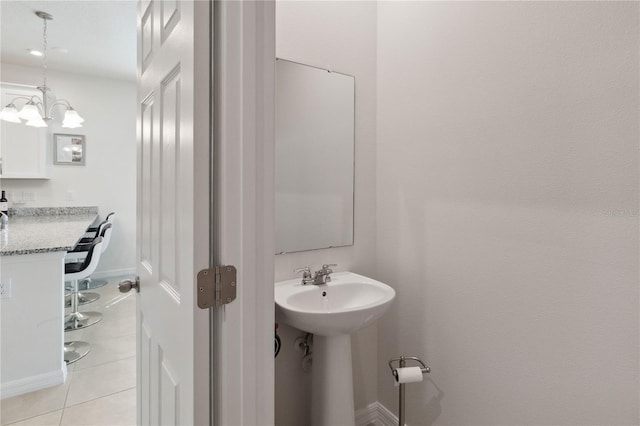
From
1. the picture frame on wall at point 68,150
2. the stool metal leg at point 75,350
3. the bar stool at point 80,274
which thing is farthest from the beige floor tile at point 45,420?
the picture frame on wall at point 68,150

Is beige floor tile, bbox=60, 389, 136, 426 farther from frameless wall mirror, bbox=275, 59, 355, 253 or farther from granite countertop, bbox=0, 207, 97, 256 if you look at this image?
frameless wall mirror, bbox=275, 59, 355, 253

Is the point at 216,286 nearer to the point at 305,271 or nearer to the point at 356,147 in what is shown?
the point at 305,271

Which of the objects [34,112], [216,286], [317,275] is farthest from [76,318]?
[216,286]

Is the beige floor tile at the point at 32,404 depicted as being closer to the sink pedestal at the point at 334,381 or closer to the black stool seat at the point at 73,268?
the black stool seat at the point at 73,268

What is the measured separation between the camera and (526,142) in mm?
1271

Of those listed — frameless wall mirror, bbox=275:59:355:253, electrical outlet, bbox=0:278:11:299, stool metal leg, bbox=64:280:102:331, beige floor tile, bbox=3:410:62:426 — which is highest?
frameless wall mirror, bbox=275:59:355:253

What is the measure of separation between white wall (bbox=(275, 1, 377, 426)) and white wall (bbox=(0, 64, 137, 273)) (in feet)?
→ 12.8

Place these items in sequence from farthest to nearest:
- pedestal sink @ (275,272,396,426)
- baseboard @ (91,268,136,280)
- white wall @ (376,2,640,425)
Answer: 1. baseboard @ (91,268,136,280)
2. pedestal sink @ (275,272,396,426)
3. white wall @ (376,2,640,425)

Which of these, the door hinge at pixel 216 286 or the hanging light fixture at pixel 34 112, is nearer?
the door hinge at pixel 216 286

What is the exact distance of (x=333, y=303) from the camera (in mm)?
1637

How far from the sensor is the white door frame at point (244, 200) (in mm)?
749

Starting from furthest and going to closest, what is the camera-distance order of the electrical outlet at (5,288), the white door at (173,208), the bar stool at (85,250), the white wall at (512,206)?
the bar stool at (85,250) < the electrical outlet at (5,288) < the white wall at (512,206) < the white door at (173,208)

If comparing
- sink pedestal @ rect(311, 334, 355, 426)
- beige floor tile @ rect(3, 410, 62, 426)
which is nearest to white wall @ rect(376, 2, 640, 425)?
sink pedestal @ rect(311, 334, 355, 426)

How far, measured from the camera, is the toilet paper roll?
1.51 metres
